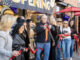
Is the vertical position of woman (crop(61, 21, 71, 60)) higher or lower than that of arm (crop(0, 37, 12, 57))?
lower

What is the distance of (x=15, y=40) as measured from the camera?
3791 millimetres

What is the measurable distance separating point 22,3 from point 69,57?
3.60m

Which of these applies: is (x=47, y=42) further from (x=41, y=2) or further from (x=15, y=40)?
(x=15, y=40)


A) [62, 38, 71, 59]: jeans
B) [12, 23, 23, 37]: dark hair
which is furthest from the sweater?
[62, 38, 71, 59]: jeans

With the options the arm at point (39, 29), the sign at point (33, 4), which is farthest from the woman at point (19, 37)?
the arm at point (39, 29)

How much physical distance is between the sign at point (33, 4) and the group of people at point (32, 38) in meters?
0.32

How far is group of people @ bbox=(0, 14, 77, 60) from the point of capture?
2.73 m

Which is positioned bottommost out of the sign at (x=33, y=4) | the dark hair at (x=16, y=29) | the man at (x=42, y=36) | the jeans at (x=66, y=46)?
the jeans at (x=66, y=46)

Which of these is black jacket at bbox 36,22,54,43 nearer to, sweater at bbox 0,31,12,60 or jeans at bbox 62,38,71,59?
jeans at bbox 62,38,71,59

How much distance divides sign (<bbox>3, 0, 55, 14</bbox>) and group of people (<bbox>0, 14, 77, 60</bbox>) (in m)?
0.32

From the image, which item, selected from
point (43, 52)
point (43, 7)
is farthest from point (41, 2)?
point (43, 52)

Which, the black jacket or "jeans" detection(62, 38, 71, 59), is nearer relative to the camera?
the black jacket

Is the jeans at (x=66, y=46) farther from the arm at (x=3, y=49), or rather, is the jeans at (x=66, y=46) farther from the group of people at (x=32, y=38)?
the arm at (x=3, y=49)

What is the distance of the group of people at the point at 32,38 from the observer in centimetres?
273
